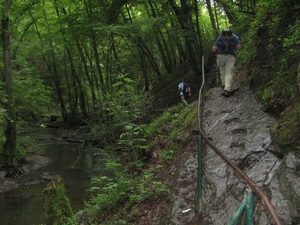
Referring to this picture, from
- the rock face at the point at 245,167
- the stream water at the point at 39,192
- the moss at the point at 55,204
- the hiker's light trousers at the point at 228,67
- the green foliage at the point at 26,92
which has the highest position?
the green foliage at the point at 26,92

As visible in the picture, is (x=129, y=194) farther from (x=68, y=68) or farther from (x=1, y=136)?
(x=68, y=68)

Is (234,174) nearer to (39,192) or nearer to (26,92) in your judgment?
(39,192)

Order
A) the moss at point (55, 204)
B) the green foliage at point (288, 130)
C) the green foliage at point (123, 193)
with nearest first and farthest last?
the green foliage at point (288, 130) < the green foliage at point (123, 193) < the moss at point (55, 204)

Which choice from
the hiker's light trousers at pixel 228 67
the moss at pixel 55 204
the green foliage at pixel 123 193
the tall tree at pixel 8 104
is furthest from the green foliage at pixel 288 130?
the tall tree at pixel 8 104

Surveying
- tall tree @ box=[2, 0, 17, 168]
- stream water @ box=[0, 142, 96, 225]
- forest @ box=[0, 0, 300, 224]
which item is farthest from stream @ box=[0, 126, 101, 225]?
forest @ box=[0, 0, 300, 224]

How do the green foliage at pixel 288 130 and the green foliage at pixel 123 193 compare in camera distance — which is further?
the green foliage at pixel 123 193

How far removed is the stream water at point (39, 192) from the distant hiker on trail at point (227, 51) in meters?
6.20

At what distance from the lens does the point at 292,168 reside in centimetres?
487

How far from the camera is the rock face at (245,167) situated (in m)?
4.50

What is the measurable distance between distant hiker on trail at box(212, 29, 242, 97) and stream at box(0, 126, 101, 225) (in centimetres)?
616

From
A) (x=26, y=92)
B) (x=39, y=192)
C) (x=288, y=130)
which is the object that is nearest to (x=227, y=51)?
(x=288, y=130)

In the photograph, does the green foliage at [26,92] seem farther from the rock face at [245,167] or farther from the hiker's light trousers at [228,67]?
the rock face at [245,167]

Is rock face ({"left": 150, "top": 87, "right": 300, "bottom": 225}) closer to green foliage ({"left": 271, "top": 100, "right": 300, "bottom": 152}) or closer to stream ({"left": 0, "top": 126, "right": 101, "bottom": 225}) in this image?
green foliage ({"left": 271, "top": 100, "right": 300, "bottom": 152})

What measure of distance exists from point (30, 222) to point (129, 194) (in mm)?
4772
